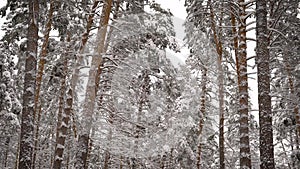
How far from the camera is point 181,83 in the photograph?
73.0 ft

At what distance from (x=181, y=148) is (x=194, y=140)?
4.50 ft

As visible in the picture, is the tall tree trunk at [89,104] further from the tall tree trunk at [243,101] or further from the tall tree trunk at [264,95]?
the tall tree trunk at [264,95]

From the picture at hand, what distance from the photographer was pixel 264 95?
26.2 feet

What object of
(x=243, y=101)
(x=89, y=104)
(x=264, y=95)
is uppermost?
(x=243, y=101)

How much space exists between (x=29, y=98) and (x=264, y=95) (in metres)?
6.27

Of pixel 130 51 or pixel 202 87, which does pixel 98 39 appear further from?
pixel 202 87

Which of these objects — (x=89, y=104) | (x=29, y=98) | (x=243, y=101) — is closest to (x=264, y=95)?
(x=243, y=101)

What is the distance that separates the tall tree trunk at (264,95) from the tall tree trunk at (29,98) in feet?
19.5

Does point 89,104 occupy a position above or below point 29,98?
above

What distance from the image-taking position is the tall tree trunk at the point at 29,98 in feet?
29.7

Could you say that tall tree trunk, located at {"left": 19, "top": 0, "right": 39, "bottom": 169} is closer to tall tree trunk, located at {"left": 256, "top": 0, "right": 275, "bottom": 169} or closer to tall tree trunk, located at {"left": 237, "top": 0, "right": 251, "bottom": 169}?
tall tree trunk, located at {"left": 256, "top": 0, "right": 275, "bottom": 169}

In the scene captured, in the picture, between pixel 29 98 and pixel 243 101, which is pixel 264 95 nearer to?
pixel 243 101

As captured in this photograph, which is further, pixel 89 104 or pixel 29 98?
pixel 89 104

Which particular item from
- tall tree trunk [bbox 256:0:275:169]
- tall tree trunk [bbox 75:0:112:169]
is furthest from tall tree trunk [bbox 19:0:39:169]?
tall tree trunk [bbox 256:0:275:169]
